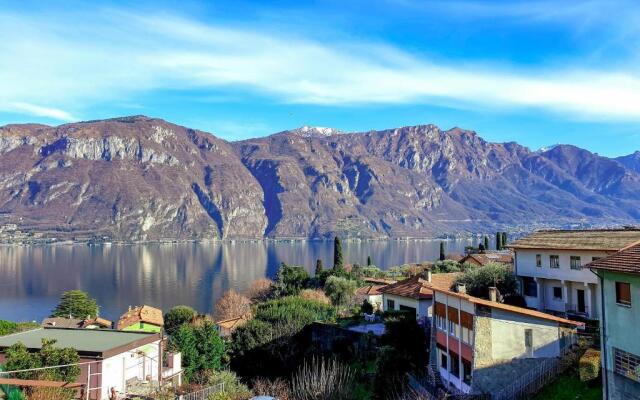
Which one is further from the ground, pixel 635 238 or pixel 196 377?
pixel 635 238

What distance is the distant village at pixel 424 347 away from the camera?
1819 cm

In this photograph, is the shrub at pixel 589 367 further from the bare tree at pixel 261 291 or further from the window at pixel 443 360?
the bare tree at pixel 261 291

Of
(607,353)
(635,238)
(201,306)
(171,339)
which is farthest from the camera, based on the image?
(201,306)

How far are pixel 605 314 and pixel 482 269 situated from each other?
15.8m

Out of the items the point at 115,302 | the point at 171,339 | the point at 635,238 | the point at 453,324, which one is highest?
the point at 635,238

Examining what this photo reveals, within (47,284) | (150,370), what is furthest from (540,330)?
(47,284)

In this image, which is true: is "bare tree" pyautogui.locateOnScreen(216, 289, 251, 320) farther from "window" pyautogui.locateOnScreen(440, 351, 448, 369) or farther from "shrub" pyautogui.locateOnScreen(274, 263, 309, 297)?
"window" pyautogui.locateOnScreen(440, 351, 448, 369)

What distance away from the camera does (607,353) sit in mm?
17219

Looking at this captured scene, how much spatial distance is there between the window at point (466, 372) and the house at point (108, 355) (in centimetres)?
1277

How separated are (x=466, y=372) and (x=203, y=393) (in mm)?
10506

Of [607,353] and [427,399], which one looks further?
[427,399]

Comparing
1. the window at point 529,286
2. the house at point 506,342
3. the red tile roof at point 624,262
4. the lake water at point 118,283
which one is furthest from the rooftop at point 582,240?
the lake water at point 118,283

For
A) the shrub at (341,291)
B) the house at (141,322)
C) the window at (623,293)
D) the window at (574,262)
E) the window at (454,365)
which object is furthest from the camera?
the shrub at (341,291)

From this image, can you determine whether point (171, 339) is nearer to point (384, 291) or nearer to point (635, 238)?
point (384, 291)
